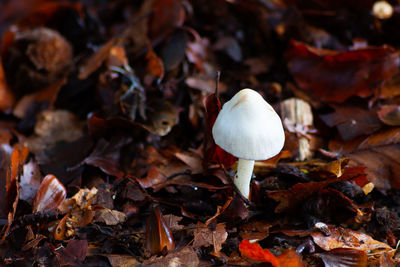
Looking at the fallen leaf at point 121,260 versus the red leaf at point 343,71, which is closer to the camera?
the fallen leaf at point 121,260

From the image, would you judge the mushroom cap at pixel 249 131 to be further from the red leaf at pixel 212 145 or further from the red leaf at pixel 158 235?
the red leaf at pixel 158 235

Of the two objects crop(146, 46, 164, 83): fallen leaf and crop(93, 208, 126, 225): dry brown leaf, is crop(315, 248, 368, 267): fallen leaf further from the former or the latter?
crop(146, 46, 164, 83): fallen leaf

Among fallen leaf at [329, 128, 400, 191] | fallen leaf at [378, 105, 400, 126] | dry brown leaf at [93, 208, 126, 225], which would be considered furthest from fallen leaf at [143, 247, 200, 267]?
fallen leaf at [378, 105, 400, 126]

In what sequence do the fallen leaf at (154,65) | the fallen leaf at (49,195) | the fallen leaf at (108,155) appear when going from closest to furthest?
1. the fallen leaf at (49,195)
2. the fallen leaf at (108,155)
3. the fallen leaf at (154,65)

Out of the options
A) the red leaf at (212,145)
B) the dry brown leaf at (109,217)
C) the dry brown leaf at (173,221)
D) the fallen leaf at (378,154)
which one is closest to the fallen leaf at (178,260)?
the dry brown leaf at (173,221)

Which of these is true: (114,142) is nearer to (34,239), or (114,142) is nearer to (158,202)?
(158,202)
